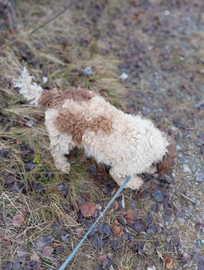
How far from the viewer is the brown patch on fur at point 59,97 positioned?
2695 mm

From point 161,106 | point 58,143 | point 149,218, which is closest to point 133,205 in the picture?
point 149,218

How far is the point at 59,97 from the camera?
277cm

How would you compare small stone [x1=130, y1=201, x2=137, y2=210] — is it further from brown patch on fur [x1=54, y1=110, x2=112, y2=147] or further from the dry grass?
brown patch on fur [x1=54, y1=110, x2=112, y2=147]

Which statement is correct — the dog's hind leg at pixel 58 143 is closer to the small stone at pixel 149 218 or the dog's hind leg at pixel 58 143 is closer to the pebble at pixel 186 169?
the small stone at pixel 149 218

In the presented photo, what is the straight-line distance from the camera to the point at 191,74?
16.4 feet

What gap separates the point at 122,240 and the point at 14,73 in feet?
11.4

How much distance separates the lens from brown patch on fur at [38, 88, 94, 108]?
2695mm

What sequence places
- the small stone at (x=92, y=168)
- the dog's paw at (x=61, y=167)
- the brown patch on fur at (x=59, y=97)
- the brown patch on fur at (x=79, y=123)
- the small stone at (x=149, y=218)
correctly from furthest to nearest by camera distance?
the small stone at (x=92, y=168) < the dog's paw at (x=61, y=167) < the small stone at (x=149, y=218) < the brown patch on fur at (x=59, y=97) < the brown patch on fur at (x=79, y=123)

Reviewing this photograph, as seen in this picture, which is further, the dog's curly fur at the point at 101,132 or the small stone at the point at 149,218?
the small stone at the point at 149,218

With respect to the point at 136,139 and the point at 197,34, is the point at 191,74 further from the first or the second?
the point at 136,139

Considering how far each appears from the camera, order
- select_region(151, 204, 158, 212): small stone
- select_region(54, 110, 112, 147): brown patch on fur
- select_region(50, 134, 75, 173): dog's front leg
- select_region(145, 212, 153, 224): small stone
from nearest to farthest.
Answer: select_region(54, 110, 112, 147): brown patch on fur < select_region(50, 134, 75, 173): dog's front leg < select_region(145, 212, 153, 224): small stone < select_region(151, 204, 158, 212): small stone

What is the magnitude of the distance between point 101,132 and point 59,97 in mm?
782

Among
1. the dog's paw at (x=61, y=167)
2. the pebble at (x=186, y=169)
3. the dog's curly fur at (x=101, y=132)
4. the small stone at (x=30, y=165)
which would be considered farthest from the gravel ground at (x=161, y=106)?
the dog's curly fur at (x=101, y=132)

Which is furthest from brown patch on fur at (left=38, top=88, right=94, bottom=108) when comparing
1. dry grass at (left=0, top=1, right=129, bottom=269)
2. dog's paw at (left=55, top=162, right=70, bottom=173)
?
dog's paw at (left=55, top=162, right=70, bottom=173)
